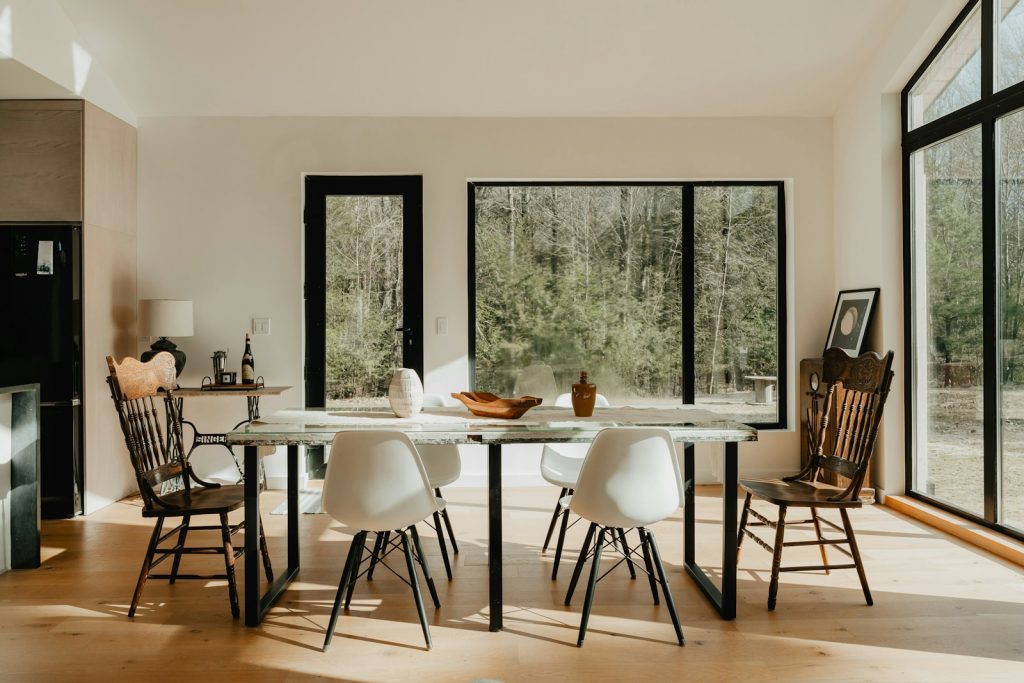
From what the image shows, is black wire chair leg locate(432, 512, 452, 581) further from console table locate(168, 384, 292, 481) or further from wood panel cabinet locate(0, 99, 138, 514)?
wood panel cabinet locate(0, 99, 138, 514)

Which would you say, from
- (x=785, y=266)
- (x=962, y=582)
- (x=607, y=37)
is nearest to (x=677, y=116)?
(x=607, y=37)

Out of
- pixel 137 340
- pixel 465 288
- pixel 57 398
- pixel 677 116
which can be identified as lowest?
pixel 57 398

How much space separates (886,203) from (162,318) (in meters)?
4.75

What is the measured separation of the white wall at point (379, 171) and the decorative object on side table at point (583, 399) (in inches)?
87.4

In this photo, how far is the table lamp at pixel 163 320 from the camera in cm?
472

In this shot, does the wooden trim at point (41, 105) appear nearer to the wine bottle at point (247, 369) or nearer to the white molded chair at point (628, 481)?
the wine bottle at point (247, 369)

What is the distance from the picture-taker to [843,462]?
3.18 metres

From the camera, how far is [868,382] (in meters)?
3.15

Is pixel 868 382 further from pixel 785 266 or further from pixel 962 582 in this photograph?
pixel 785 266

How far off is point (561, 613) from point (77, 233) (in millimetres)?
3694

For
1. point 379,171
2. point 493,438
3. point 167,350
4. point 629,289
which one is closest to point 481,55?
point 379,171

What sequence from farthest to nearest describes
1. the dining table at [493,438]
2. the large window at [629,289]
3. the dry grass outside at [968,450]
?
1. the large window at [629,289]
2. the dry grass outside at [968,450]
3. the dining table at [493,438]

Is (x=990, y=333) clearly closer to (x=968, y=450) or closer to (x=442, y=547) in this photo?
(x=968, y=450)

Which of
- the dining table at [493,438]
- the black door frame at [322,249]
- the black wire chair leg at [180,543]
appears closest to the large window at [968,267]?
the dining table at [493,438]
